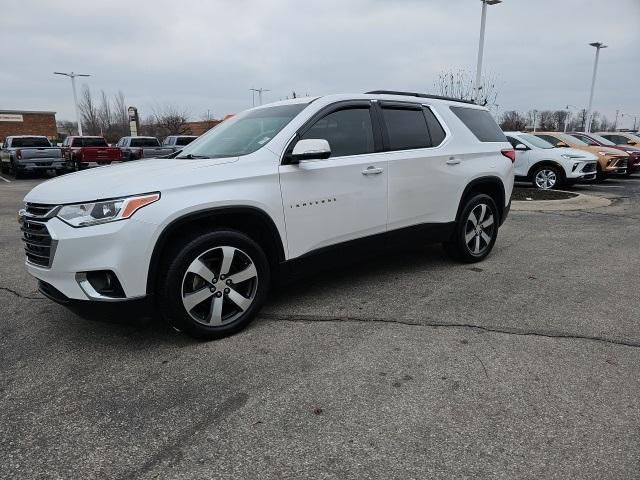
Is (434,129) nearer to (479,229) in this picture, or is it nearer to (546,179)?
(479,229)

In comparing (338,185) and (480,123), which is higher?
(480,123)

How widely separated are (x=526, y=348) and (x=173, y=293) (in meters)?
2.50

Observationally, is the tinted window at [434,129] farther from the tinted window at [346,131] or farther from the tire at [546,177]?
the tire at [546,177]

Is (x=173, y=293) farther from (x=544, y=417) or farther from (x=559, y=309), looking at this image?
(x=559, y=309)

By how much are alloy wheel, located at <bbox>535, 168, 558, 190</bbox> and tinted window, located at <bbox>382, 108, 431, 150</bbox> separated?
33.5ft

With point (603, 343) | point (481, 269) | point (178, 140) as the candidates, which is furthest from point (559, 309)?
point (178, 140)

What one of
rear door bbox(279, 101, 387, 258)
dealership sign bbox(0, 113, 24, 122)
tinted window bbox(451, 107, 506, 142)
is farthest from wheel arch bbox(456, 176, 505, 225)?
dealership sign bbox(0, 113, 24, 122)

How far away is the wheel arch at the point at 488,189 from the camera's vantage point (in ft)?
17.4

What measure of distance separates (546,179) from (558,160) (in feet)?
2.07

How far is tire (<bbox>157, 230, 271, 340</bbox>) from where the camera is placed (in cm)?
329

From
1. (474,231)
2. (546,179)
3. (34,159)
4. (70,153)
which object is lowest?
(546,179)

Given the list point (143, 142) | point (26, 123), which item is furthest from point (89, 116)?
point (143, 142)

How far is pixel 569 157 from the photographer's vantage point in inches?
518

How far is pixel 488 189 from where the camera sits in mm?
5734
